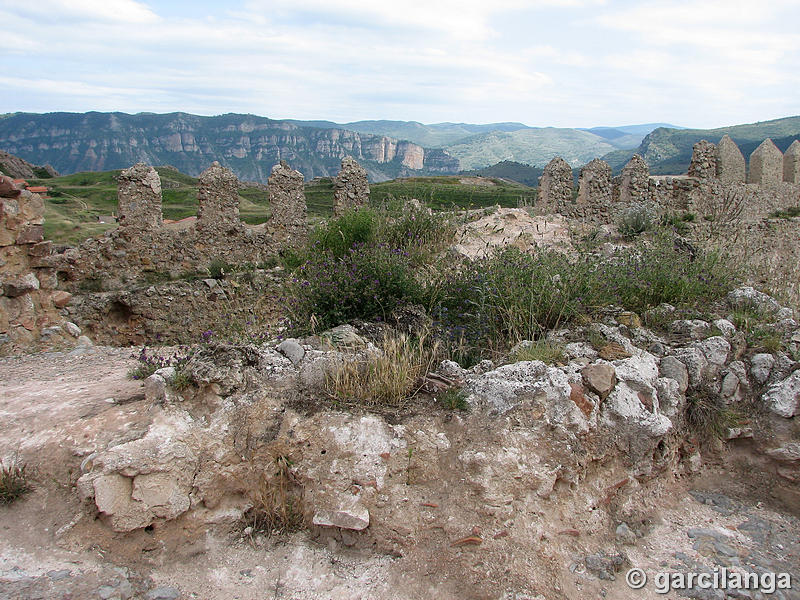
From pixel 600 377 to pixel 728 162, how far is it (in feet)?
40.8

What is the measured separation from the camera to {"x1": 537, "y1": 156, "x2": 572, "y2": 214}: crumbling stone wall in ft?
42.7

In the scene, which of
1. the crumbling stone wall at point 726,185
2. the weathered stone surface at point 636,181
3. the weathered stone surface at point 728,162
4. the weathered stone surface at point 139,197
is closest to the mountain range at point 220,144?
the crumbling stone wall at point 726,185

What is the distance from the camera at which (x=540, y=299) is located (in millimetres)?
4742

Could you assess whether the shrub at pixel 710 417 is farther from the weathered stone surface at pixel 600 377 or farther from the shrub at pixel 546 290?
the shrub at pixel 546 290

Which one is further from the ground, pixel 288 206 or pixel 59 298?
pixel 288 206

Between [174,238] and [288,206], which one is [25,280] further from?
[288,206]

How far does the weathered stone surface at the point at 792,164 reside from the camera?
1437 cm

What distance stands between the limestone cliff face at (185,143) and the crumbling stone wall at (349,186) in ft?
286

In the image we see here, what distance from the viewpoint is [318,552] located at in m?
3.31

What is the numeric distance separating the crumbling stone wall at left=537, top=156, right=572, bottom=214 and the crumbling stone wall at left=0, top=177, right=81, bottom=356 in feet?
33.0

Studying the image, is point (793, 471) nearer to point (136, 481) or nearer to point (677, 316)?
point (677, 316)

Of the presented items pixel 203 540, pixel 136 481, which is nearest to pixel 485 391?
pixel 203 540

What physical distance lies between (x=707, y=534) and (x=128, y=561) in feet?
11.7

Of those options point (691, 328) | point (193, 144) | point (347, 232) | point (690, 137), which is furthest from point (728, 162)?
point (193, 144)
